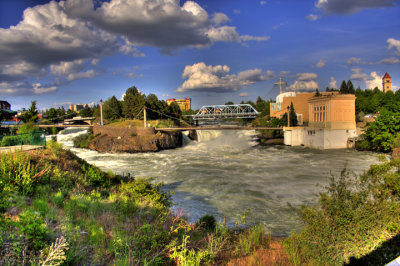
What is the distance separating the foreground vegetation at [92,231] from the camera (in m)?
4.00

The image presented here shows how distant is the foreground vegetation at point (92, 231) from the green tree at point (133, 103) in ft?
185

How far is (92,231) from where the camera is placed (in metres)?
5.39

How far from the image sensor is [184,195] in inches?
649

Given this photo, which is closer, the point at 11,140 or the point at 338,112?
the point at 11,140

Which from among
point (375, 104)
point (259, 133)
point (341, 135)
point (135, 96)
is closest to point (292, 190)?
point (341, 135)

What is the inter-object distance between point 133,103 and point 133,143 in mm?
25472

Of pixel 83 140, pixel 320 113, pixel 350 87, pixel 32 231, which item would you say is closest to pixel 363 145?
pixel 320 113

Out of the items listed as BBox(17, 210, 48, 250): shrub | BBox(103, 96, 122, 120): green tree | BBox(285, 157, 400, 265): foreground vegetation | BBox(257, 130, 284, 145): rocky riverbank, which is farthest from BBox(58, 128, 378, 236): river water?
BBox(103, 96, 122, 120): green tree

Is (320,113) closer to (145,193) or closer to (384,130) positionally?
(384,130)

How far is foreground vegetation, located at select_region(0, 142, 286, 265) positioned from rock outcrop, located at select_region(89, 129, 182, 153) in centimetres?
3269

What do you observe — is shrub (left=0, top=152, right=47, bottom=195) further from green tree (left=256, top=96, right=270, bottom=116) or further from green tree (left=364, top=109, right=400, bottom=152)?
green tree (left=256, top=96, right=270, bottom=116)

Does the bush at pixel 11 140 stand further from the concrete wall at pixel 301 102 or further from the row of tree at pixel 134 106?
the concrete wall at pixel 301 102

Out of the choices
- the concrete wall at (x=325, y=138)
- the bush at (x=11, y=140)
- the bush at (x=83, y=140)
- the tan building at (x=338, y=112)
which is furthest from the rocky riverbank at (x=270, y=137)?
the bush at (x=11, y=140)

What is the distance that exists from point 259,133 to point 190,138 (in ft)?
52.2
